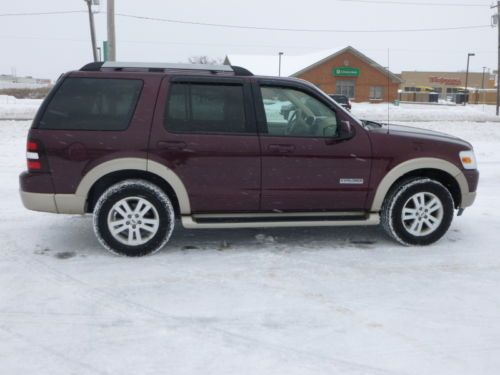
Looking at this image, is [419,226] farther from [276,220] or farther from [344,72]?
[344,72]

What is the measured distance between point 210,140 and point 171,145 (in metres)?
0.37

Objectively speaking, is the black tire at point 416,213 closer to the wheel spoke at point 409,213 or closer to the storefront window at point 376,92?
the wheel spoke at point 409,213

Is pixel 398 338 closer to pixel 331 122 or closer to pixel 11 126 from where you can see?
pixel 331 122

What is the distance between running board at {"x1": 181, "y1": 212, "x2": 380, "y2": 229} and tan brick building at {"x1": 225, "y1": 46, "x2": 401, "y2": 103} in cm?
4511

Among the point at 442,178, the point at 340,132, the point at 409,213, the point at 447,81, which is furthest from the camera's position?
the point at 447,81

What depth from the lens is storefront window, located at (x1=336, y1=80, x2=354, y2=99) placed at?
51688mm

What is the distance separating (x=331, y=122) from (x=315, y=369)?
275 centimetres

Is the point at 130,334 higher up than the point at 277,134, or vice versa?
the point at 277,134

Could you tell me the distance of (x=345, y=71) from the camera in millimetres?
50938

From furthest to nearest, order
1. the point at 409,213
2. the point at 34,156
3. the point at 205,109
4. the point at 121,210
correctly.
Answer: the point at 409,213
the point at 205,109
the point at 121,210
the point at 34,156

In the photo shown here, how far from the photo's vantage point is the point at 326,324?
12.1ft

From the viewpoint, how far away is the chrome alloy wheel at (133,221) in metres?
4.93

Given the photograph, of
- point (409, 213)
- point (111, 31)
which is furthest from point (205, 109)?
point (111, 31)

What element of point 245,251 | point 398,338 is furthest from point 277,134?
point 398,338
